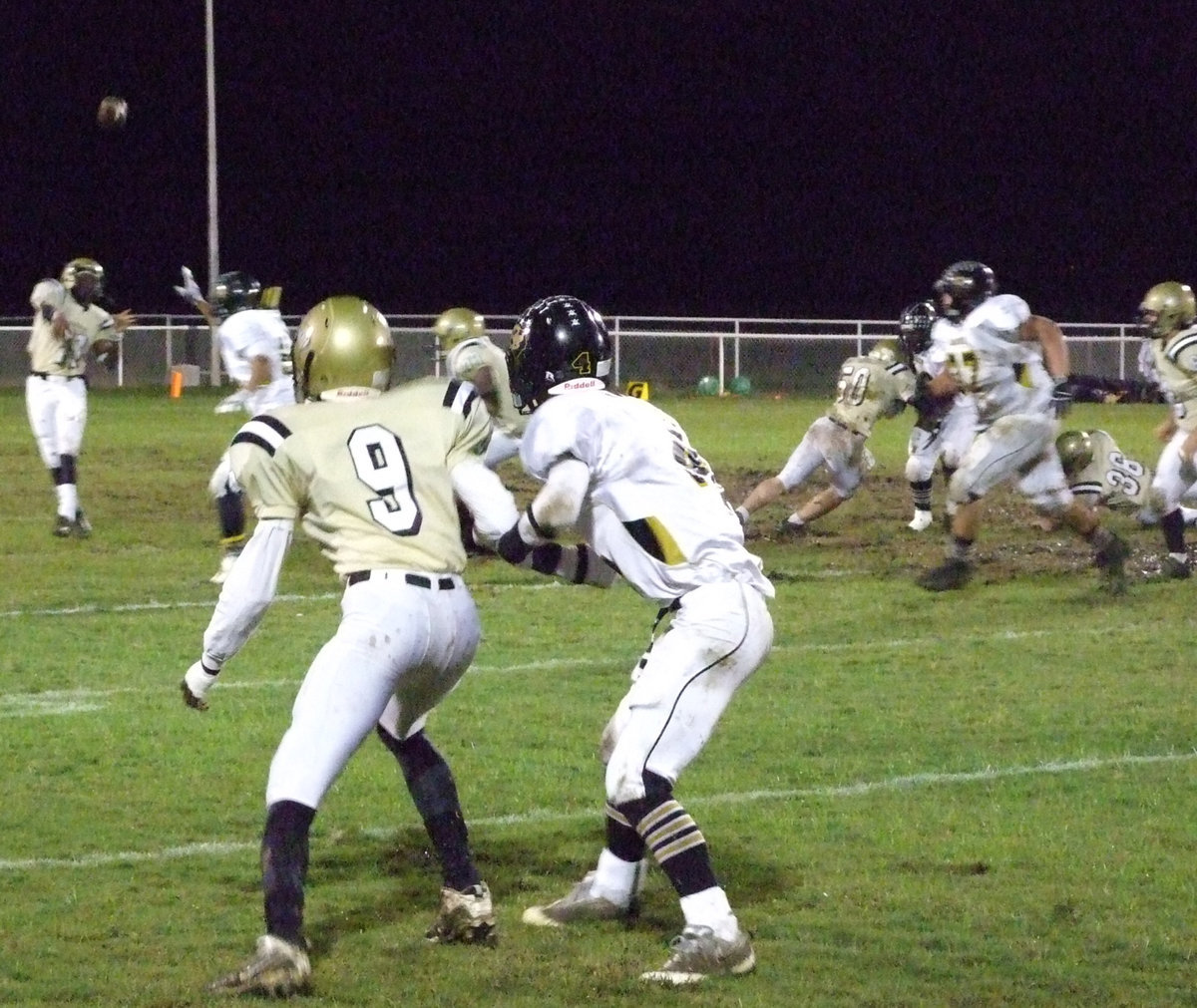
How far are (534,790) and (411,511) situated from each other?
2.06 meters

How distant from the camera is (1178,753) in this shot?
6.95 m

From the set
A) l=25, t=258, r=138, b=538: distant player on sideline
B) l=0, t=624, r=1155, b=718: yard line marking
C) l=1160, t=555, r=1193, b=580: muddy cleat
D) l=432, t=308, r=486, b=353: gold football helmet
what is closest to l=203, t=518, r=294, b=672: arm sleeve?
l=0, t=624, r=1155, b=718: yard line marking

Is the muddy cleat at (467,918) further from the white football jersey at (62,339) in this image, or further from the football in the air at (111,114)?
the football in the air at (111,114)

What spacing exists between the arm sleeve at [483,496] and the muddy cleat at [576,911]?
102 cm

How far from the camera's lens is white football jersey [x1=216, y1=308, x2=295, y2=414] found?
38.2ft

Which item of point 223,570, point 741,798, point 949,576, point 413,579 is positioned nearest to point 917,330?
point 949,576

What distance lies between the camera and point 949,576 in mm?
10883

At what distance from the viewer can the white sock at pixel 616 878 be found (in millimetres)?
4980

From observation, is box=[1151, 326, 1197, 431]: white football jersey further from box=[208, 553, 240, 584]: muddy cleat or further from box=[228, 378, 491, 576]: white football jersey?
box=[228, 378, 491, 576]: white football jersey

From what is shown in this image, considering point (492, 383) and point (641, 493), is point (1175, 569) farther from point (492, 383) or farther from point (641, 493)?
point (641, 493)

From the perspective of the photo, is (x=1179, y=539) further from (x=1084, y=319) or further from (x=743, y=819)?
(x=1084, y=319)

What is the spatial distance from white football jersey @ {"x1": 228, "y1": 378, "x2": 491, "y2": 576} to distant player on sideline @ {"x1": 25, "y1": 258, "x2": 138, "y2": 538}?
9015 millimetres

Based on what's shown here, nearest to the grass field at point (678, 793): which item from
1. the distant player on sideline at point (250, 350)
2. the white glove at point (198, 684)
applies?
the white glove at point (198, 684)

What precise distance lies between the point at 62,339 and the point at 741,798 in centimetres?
850
